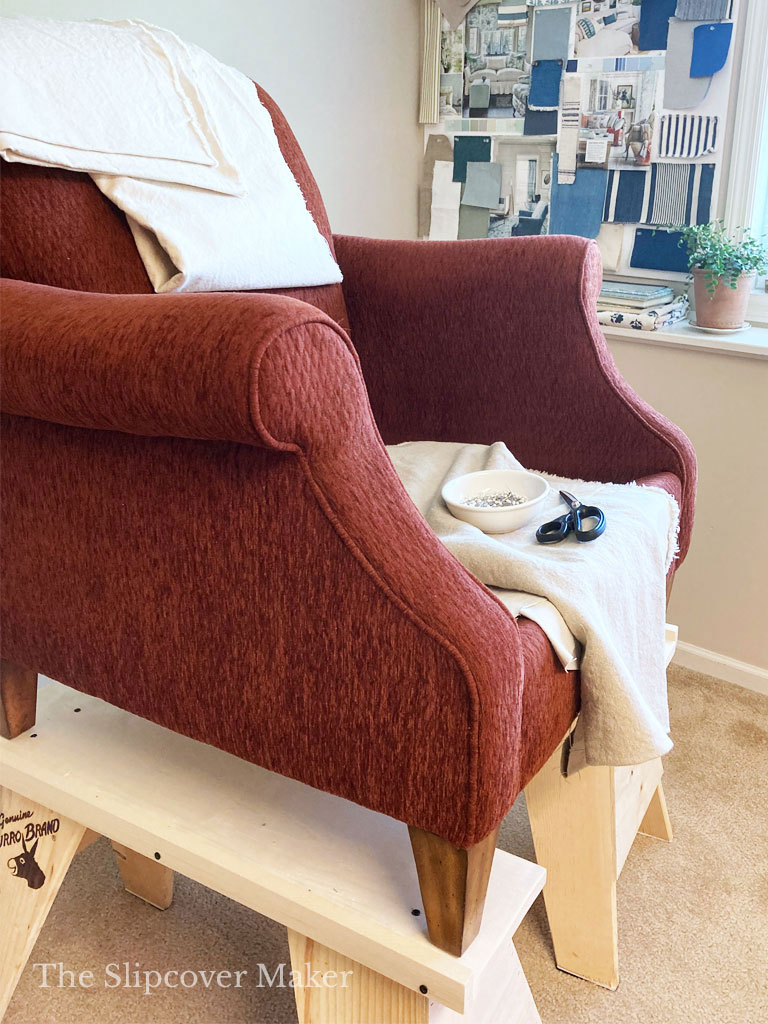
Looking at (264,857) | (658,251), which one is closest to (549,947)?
(264,857)

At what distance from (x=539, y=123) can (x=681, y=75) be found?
300mm

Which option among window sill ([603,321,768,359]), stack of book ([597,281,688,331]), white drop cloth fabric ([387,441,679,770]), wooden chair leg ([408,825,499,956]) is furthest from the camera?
stack of book ([597,281,688,331])

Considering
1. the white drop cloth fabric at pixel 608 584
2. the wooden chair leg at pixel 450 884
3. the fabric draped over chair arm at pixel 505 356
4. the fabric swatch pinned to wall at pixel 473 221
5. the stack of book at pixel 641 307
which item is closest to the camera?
the wooden chair leg at pixel 450 884

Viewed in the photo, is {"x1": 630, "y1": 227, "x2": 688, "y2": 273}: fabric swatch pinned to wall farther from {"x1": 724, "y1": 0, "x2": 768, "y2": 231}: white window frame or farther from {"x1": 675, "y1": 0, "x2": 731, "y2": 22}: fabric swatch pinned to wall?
{"x1": 675, "y1": 0, "x2": 731, "y2": 22}: fabric swatch pinned to wall

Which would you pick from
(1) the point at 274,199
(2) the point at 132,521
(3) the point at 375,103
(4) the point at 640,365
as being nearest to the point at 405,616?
(2) the point at 132,521

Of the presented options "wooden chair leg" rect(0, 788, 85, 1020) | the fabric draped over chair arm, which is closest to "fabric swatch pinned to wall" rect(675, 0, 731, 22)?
the fabric draped over chair arm

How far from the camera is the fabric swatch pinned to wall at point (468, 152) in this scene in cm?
194

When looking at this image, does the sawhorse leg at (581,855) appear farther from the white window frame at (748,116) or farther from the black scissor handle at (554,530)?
the white window frame at (748,116)

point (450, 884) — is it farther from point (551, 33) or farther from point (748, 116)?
point (551, 33)

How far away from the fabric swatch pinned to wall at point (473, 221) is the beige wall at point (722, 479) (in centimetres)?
49

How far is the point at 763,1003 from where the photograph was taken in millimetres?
999

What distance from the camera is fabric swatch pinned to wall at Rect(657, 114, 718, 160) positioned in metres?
1.65

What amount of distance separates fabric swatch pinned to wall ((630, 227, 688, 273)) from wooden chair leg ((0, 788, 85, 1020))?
145 cm

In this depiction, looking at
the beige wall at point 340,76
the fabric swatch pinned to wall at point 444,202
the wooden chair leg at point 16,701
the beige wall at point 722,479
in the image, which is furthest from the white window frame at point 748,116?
the wooden chair leg at point 16,701
